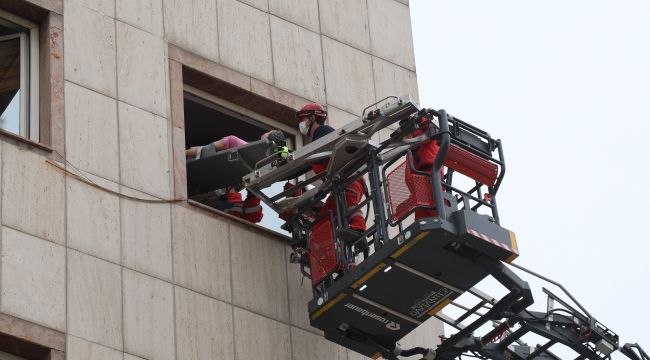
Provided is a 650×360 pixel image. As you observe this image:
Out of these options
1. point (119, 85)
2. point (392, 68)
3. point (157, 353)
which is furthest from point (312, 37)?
point (157, 353)

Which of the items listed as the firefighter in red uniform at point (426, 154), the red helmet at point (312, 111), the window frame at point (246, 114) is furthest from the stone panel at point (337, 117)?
the firefighter in red uniform at point (426, 154)

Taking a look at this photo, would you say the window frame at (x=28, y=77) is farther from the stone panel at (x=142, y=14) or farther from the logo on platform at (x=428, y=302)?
the logo on platform at (x=428, y=302)

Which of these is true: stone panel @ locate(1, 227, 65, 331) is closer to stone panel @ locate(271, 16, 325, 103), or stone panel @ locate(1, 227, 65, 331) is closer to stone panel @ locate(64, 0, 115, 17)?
stone panel @ locate(64, 0, 115, 17)

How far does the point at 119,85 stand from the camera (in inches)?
775

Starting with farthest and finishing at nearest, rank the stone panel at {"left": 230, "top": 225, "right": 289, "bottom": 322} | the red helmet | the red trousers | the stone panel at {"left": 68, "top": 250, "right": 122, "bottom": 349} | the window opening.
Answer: the window opening
the red helmet
the red trousers
the stone panel at {"left": 230, "top": 225, "right": 289, "bottom": 322}
the stone panel at {"left": 68, "top": 250, "right": 122, "bottom": 349}

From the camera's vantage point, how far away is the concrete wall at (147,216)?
17641 millimetres

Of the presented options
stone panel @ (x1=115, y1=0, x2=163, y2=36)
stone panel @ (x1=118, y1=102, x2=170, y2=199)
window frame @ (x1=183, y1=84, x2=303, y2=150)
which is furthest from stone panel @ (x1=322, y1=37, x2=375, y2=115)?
stone panel @ (x1=118, y1=102, x2=170, y2=199)

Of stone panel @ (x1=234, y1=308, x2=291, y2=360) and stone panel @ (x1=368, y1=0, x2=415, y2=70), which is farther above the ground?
stone panel @ (x1=368, y1=0, x2=415, y2=70)

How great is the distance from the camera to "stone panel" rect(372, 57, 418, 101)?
76.4 ft

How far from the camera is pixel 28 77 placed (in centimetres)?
1933

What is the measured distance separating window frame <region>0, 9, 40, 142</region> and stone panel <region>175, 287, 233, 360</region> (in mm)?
2442

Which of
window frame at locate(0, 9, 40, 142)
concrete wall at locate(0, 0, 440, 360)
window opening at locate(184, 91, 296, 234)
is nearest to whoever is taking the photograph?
concrete wall at locate(0, 0, 440, 360)

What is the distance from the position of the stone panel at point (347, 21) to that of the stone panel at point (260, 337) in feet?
16.4

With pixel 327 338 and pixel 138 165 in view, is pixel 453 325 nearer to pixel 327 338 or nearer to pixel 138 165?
pixel 327 338
